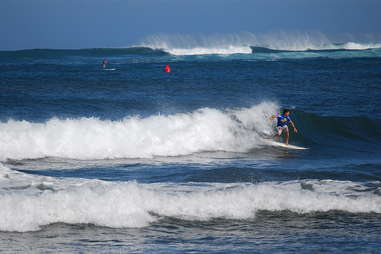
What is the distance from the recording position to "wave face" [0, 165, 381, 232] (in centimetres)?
877

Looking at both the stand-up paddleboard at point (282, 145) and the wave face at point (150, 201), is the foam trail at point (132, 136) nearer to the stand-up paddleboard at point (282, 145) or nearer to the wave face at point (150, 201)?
the stand-up paddleboard at point (282, 145)

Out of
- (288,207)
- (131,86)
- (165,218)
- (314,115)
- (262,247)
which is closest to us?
(262,247)

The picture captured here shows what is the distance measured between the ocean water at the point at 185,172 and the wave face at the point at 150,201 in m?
0.03

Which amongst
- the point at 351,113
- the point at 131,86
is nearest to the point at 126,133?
the point at 351,113

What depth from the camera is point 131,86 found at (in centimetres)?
2991

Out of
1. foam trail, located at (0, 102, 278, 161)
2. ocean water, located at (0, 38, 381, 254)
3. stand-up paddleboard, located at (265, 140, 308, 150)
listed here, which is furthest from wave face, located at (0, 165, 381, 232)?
stand-up paddleboard, located at (265, 140, 308, 150)

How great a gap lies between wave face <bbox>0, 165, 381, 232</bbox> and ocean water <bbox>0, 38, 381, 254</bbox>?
0.03 metres

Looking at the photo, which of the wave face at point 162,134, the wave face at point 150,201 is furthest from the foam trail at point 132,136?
the wave face at point 150,201

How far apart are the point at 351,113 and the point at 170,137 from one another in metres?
8.42

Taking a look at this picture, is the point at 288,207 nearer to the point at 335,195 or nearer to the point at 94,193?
the point at 335,195

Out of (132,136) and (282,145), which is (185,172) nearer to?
(132,136)

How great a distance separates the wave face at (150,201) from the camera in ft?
28.8

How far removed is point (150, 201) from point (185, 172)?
3153 millimetres

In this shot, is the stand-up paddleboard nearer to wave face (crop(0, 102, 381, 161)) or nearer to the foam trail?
wave face (crop(0, 102, 381, 161))
